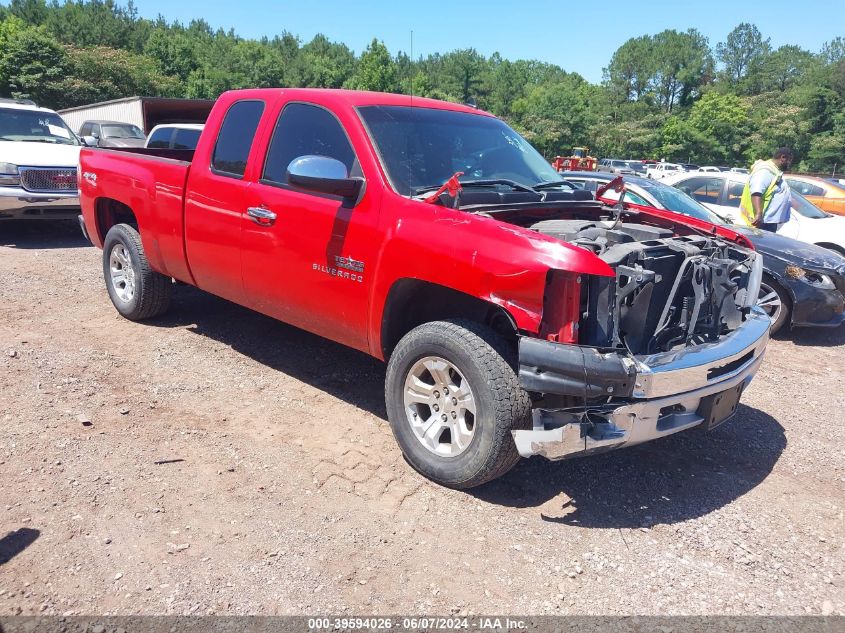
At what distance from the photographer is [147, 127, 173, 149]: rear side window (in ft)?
39.5

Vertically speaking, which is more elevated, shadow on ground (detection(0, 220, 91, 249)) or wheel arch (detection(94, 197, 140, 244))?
wheel arch (detection(94, 197, 140, 244))

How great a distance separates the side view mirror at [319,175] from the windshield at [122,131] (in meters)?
16.6

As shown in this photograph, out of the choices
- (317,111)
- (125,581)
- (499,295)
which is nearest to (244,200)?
(317,111)

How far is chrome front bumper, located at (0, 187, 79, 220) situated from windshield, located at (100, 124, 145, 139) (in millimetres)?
9306

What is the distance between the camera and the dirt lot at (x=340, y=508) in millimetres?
2723

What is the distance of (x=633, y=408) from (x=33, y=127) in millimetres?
11276

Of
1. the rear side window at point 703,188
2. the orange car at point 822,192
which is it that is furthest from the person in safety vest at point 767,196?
the orange car at point 822,192

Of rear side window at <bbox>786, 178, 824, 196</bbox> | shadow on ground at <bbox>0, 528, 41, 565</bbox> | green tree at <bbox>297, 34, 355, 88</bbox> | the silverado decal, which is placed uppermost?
green tree at <bbox>297, 34, 355, 88</bbox>

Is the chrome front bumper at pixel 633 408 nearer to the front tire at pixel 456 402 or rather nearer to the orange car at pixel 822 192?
the front tire at pixel 456 402

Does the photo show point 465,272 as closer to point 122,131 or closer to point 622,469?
point 622,469

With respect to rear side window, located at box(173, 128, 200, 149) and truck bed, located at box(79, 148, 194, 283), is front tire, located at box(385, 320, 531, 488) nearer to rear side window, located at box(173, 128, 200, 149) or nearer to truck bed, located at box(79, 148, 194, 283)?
truck bed, located at box(79, 148, 194, 283)

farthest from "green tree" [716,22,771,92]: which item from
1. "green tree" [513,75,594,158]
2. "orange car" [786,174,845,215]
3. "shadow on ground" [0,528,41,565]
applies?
"shadow on ground" [0,528,41,565]

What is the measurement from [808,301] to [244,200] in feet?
18.3

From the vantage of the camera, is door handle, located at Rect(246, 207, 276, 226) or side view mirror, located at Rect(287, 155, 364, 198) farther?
door handle, located at Rect(246, 207, 276, 226)
